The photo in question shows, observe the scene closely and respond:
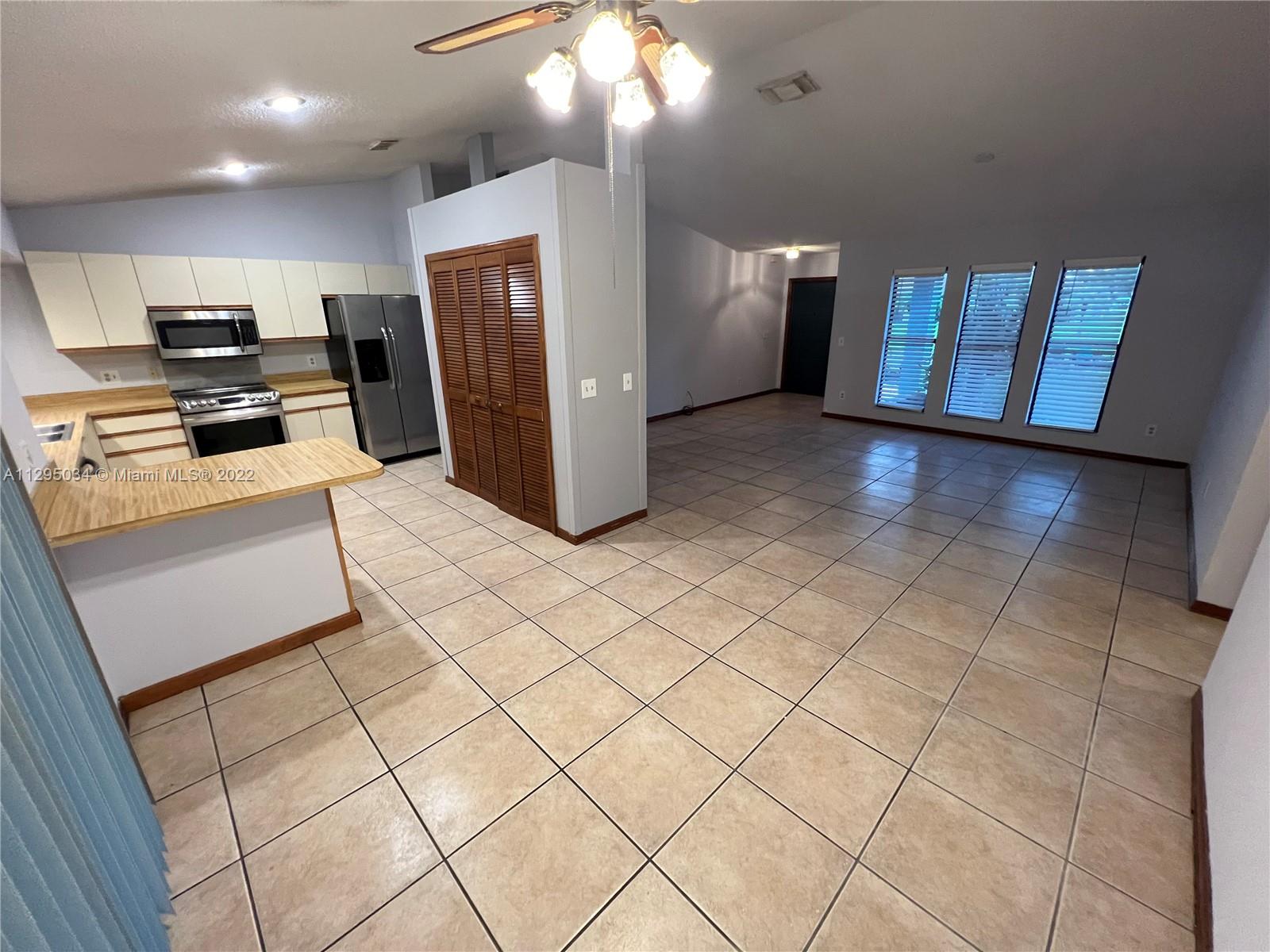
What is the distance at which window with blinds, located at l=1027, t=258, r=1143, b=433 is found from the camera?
485 centimetres

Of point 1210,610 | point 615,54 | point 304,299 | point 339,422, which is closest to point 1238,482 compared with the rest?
point 1210,610

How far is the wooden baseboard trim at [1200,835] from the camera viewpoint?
1.29 m

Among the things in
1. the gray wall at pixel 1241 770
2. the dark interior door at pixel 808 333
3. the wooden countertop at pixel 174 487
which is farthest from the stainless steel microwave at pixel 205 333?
the dark interior door at pixel 808 333

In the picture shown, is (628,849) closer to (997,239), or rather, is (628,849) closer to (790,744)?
(790,744)

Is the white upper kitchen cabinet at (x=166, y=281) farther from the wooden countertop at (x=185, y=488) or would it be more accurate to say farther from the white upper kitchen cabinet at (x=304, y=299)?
the wooden countertop at (x=185, y=488)

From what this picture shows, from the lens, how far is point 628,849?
154cm

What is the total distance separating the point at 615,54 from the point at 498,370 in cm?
237

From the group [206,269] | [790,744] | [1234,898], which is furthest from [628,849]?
[206,269]

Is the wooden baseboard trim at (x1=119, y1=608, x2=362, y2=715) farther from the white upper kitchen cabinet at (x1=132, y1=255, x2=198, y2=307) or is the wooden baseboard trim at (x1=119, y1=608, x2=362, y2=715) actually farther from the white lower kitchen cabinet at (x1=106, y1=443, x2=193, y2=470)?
the white upper kitchen cabinet at (x1=132, y1=255, x2=198, y2=307)

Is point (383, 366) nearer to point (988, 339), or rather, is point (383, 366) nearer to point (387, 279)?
point (387, 279)

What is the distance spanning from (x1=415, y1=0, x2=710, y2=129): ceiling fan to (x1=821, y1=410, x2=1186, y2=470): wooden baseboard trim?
18.6 feet

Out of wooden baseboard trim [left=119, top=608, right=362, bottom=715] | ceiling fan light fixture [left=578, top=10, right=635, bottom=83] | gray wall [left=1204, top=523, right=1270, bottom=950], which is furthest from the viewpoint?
wooden baseboard trim [left=119, top=608, right=362, bottom=715]

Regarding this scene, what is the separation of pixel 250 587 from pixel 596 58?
97.6 inches

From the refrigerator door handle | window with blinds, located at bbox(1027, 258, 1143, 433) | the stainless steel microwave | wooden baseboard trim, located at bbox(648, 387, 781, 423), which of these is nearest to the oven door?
the stainless steel microwave
